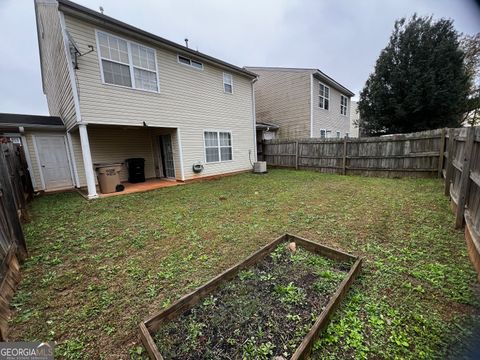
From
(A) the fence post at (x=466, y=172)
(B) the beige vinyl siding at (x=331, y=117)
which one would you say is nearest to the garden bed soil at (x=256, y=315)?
(A) the fence post at (x=466, y=172)

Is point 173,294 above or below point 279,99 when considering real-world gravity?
below

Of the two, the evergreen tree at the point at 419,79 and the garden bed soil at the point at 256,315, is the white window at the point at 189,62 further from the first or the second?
the evergreen tree at the point at 419,79

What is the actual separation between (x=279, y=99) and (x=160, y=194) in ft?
35.6

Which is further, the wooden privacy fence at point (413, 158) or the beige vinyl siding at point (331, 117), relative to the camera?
the beige vinyl siding at point (331, 117)

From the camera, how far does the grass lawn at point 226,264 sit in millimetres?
1662

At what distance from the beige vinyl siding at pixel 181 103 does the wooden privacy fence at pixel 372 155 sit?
286cm

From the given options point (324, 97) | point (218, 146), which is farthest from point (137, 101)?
point (324, 97)

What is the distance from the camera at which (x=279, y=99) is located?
14.0 m

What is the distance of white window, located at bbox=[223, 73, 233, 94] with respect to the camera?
9.87 metres

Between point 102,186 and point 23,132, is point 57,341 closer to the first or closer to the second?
point 102,186

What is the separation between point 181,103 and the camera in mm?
8297

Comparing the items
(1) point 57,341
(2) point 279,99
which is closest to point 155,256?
(1) point 57,341

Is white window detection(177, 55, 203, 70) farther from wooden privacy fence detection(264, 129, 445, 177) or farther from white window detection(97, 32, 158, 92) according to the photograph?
wooden privacy fence detection(264, 129, 445, 177)

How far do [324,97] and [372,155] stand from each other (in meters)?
6.84
